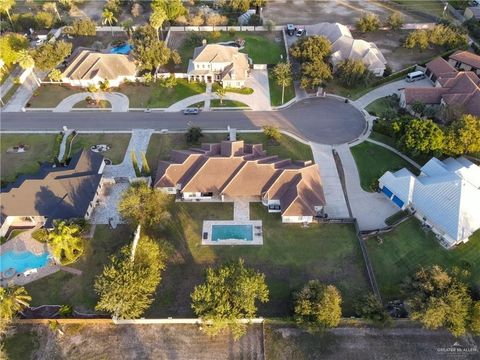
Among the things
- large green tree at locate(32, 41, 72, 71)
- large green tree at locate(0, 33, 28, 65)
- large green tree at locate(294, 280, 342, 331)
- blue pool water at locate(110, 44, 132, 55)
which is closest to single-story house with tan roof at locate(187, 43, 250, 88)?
blue pool water at locate(110, 44, 132, 55)

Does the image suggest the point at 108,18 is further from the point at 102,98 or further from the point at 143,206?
the point at 143,206

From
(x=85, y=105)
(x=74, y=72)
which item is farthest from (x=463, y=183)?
(x=74, y=72)

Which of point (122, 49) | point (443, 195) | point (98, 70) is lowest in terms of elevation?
point (443, 195)

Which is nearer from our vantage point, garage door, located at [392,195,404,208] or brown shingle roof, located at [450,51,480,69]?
garage door, located at [392,195,404,208]

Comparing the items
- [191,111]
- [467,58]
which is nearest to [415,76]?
[467,58]

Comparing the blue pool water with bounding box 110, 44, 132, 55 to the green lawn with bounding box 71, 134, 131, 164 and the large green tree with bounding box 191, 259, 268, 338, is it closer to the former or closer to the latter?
the green lawn with bounding box 71, 134, 131, 164

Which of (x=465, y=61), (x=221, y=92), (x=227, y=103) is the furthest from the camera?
(x=465, y=61)

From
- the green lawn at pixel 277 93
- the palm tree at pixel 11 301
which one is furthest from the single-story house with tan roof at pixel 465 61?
the palm tree at pixel 11 301
